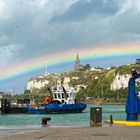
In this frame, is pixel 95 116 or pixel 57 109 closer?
pixel 95 116

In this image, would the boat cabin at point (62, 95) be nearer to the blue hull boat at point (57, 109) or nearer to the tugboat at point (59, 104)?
the tugboat at point (59, 104)

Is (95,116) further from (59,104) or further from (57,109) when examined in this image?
(59,104)

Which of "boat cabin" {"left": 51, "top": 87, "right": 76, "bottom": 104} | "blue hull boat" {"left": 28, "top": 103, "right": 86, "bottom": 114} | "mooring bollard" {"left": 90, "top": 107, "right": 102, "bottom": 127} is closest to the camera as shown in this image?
"mooring bollard" {"left": 90, "top": 107, "right": 102, "bottom": 127}

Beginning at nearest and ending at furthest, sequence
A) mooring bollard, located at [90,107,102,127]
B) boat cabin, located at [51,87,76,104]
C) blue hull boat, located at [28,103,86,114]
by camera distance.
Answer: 1. mooring bollard, located at [90,107,102,127]
2. blue hull boat, located at [28,103,86,114]
3. boat cabin, located at [51,87,76,104]

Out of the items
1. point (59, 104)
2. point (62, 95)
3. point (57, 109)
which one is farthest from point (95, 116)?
point (62, 95)

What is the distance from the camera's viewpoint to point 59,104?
106m

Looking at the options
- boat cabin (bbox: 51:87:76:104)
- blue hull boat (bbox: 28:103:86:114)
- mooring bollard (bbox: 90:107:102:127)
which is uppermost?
boat cabin (bbox: 51:87:76:104)

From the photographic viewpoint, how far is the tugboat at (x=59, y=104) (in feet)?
339

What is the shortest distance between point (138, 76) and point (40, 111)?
6673cm

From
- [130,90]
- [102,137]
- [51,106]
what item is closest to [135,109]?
[130,90]

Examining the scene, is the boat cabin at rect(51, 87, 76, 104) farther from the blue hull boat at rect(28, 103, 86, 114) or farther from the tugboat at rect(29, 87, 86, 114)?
the blue hull boat at rect(28, 103, 86, 114)

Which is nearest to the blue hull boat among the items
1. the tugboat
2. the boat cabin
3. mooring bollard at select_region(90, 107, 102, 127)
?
the tugboat

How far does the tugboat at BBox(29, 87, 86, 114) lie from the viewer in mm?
103250

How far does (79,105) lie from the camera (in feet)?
355
